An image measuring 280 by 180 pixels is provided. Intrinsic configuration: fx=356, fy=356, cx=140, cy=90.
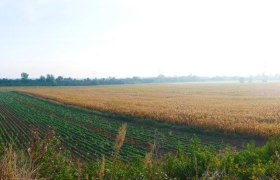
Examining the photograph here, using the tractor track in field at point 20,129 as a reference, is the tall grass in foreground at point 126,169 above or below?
above

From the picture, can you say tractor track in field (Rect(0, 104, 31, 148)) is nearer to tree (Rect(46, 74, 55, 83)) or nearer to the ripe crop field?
the ripe crop field

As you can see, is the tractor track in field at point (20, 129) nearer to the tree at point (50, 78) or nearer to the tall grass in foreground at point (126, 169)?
the tall grass in foreground at point (126, 169)

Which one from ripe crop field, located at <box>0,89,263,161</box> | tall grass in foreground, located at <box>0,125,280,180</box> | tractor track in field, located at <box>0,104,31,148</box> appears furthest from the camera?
tractor track in field, located at <box>0,104,31,148</box>

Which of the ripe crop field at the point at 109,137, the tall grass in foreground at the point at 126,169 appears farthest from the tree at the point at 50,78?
the tall grass in foreground at the point at 126,169

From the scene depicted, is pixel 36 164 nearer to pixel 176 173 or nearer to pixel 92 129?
pixel 176 173

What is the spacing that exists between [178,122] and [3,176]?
24.8 metres

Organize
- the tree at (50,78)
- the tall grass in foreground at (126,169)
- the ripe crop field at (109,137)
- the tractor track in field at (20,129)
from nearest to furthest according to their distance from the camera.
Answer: the tall grass in foreground at (126,169) → the ripe crop field at (109,137) → the tractor track in field at (20,129) → the tree at (50,78)

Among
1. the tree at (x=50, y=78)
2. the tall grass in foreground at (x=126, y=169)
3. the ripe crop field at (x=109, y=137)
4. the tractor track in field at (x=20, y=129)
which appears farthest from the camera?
the tree at (x=50, y=78)

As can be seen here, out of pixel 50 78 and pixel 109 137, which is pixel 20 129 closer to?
pixel 109 137

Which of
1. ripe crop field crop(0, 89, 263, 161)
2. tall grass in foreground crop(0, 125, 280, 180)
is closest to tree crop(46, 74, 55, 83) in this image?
ripe crop field crop(0, 89, 263, 161)

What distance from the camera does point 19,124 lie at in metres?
29.2

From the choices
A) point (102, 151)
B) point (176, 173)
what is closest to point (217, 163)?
point (176, 173)

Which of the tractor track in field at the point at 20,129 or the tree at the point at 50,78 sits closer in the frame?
the tractor track in field at the point at 20,129


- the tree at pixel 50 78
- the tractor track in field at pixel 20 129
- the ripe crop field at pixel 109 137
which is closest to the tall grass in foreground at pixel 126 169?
the ripe crop field at pixel 109 137
